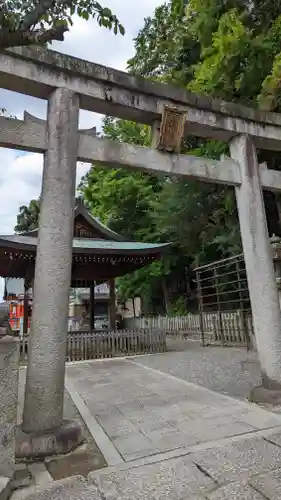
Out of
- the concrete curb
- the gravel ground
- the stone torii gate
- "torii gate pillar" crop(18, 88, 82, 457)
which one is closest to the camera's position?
the concrete curb

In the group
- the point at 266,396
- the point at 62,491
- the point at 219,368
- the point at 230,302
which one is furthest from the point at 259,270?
the point at 230,302

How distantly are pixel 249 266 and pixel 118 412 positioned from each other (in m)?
2.90

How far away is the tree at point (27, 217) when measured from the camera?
122 feet

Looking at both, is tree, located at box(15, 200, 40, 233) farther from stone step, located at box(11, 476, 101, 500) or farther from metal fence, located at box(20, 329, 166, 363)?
stone step, located at box(11, 476, 101, 500)

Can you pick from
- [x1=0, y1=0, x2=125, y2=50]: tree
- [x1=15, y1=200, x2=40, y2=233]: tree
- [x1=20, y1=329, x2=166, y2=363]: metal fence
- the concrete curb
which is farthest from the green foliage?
[x1=15, y1=200, x2=40, y2=233]: tree

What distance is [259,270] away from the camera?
511 cm

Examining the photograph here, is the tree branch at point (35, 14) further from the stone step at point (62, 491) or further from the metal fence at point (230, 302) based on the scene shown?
the metal fence at point (230, 302)

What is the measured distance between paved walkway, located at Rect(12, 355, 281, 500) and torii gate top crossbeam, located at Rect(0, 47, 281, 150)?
4250mm

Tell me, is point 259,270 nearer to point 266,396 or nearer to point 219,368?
point 266,396

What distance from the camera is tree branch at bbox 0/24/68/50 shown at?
87.9 inches

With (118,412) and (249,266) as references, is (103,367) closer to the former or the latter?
(118,412)

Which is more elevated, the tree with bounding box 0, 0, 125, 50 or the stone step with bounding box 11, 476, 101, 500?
the tree with bounding box 0, 0, 125, 50

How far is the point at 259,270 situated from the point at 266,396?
1.78m

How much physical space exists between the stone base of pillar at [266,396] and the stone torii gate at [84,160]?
0.09m
